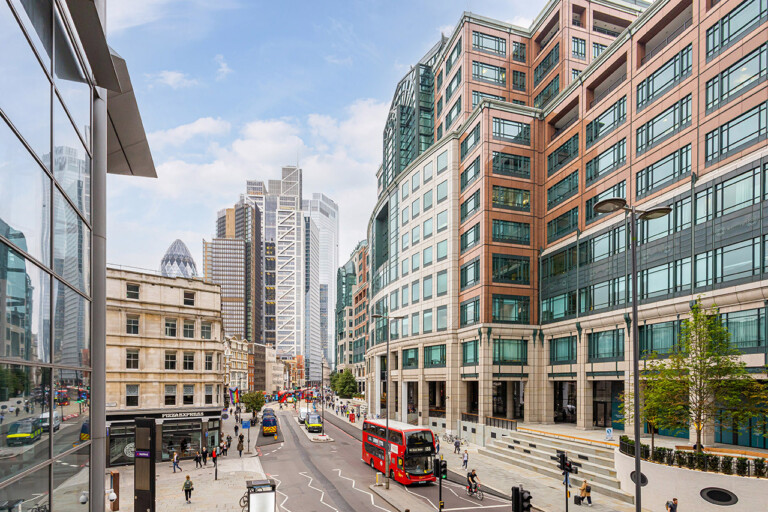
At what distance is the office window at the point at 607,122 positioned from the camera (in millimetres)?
44562

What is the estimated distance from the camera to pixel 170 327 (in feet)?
149

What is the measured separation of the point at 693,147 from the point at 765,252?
921 cm

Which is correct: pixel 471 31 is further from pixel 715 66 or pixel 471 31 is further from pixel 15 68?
pixel 15 68

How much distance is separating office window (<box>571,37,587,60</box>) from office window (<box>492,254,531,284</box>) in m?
23.0

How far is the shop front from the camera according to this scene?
41.6 meters

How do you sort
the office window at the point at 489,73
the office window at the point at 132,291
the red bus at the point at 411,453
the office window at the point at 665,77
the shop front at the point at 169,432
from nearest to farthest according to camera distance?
the red bus at the point at 411,453
the office window at the point at 665,77
the shop front at the point at 169,432
the office window at the point at 132,291
the office window at the point at 489,73

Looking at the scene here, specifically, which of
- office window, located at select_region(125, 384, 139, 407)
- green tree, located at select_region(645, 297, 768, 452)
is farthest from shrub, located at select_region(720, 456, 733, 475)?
office window, located at select_region(125, 384, 139, 407)

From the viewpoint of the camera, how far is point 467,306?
56.7 metres

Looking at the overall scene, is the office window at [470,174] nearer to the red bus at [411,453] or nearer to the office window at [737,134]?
the office window at [737,134]

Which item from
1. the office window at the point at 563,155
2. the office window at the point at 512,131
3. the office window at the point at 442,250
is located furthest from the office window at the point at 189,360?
the office window at the point at 563,155

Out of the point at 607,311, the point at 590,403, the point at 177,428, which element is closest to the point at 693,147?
the point at 607,311

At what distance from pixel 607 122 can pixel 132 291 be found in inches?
1644

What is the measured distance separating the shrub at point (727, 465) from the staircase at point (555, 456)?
5594mm

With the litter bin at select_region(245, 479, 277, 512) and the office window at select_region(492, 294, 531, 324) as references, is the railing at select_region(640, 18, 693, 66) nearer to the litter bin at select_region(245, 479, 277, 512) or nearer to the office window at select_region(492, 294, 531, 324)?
the office window at select_region(492, 294, 531, 324)
